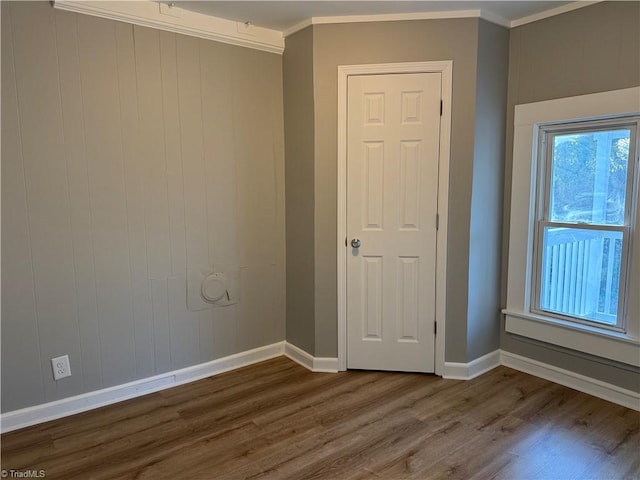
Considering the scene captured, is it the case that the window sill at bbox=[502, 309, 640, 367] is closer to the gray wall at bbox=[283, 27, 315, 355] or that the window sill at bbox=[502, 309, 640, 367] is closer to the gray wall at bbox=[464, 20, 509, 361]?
the gray wall at bbox=[464, 20, 509, 361]

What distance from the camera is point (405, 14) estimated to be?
8.98 ft

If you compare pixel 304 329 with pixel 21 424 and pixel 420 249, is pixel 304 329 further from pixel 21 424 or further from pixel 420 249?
pixel 21 424

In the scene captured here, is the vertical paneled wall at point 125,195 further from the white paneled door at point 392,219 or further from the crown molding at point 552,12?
the crown molding at point 552,12

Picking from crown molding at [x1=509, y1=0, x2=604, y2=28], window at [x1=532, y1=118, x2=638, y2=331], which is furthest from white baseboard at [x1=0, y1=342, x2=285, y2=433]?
crown molding at [x1=509, y1=0, x2=604, y2=28]

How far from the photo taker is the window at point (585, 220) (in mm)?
2541

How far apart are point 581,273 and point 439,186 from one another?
107 cm

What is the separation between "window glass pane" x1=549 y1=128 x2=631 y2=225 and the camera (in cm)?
255

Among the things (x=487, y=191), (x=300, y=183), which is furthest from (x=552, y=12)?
(x=300, y=183)

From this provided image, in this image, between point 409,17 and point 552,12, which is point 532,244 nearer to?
point 552,12

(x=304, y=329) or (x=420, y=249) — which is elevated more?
(x=420, y=249)

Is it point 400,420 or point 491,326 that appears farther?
point 491,326

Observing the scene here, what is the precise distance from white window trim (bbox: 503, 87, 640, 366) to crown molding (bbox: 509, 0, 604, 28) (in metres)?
0.54

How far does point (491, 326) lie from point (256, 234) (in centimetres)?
187

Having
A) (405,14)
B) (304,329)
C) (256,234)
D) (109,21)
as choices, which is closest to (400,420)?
(304,329)
